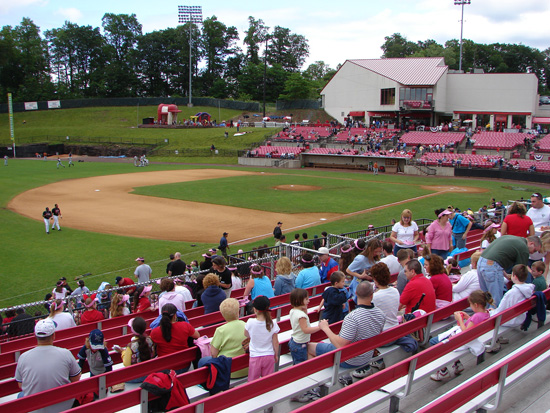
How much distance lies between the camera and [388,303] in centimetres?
652

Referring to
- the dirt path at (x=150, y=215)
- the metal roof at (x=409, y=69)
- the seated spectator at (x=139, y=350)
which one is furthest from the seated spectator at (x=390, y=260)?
the metal roof at (x=409, y=69)

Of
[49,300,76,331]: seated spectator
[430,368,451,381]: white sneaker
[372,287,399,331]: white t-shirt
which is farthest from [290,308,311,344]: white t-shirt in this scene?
[49,300,76,331]: seated spectator

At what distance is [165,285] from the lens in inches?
335

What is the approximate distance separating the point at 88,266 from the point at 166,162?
1835 inches

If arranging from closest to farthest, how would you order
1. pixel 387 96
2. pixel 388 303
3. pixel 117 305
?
pixel 388 303 < pixel 117 305 < pixel 387 96

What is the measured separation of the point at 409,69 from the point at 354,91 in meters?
8.56

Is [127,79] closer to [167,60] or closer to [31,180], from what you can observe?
[167,60]

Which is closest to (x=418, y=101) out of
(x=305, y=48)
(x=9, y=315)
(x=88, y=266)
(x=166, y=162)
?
(x=166, y=162)

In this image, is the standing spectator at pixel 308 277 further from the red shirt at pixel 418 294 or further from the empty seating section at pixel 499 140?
the empty seating section at pixel 499 140

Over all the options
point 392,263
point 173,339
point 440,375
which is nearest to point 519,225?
point 392,263

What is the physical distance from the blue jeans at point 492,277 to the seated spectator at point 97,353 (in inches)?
241

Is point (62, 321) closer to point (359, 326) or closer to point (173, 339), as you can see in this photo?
point (173, 339)

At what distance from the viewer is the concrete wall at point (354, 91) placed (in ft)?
225

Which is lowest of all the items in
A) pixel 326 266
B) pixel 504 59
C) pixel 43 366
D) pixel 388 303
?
pixel 326 266
